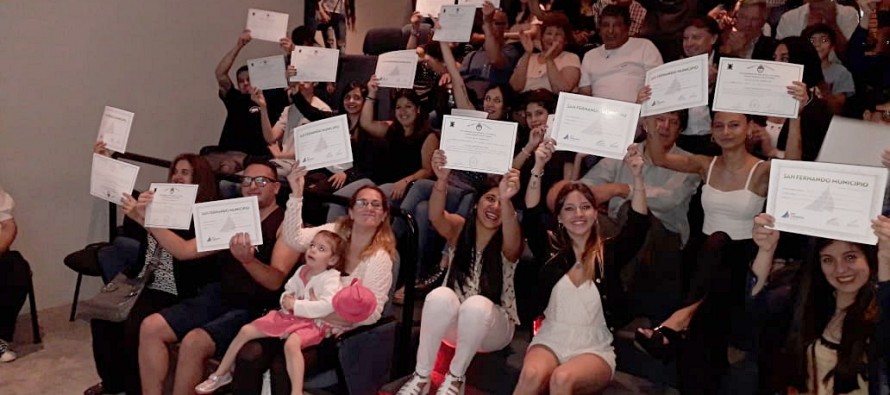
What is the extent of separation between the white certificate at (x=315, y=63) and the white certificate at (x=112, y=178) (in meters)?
1.41

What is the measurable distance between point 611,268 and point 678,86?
747 mm

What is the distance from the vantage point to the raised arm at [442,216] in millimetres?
3562

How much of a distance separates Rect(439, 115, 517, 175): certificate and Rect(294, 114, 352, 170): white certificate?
45 cm

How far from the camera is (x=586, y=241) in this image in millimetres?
3135

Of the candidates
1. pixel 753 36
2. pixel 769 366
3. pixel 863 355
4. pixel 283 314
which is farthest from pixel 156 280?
pixel 753 36

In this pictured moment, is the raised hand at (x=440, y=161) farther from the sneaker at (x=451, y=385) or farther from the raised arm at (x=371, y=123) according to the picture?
the raised arm at (x=371, y=123)

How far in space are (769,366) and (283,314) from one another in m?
1.86

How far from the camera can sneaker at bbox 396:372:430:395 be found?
3215 mm

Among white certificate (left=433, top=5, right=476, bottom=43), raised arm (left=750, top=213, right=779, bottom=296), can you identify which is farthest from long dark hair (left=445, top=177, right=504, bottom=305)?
white certificate (left=433, top=5, right=476, bottom=43)

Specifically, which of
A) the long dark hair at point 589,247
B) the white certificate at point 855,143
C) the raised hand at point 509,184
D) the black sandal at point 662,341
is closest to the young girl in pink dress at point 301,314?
the raised hand at point 509,184

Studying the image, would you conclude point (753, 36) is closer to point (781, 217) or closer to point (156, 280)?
point (781, 217)

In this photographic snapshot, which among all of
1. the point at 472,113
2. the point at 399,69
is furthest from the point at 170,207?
the point at 399,69

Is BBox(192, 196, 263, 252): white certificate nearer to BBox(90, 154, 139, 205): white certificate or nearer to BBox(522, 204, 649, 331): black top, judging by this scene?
BBox(90, 154, 139, 205): white certificate

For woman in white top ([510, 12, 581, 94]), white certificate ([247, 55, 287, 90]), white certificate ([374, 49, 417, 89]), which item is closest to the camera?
white certificate ([374, 49, 417, 89])
